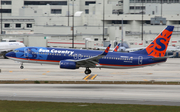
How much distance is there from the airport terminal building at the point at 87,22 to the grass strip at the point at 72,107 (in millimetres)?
77733

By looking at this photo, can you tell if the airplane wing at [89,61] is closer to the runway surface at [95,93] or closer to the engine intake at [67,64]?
the engine intake at [67,64]

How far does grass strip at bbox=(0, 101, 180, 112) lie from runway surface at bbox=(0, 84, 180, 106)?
1759 mm

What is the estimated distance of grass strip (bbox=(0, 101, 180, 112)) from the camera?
2958 centimetres

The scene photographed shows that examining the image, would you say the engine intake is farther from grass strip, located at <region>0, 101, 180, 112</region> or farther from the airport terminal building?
the airport terminal building

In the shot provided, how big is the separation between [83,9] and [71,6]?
10.0m

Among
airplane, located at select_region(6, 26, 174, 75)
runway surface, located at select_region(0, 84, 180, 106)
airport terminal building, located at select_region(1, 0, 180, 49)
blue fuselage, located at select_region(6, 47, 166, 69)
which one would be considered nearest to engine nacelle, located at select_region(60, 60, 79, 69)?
airplane, located at select_region(6, 26, 174, 75)

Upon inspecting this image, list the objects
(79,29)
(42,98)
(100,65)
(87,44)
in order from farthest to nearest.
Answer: (79,29) < (87,44) < (100,65) < (42,98)

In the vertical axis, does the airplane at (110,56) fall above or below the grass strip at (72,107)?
above

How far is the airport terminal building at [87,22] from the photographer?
391 ft

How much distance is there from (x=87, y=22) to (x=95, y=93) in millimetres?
110378

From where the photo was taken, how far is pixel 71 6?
165 metres

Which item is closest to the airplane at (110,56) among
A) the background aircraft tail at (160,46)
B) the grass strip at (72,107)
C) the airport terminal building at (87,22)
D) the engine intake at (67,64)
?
the background aircraft tail at (160,46)

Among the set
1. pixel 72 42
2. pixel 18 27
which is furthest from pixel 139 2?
pixel 72 42

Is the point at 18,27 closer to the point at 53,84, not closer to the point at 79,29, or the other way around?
the point at 79,29
